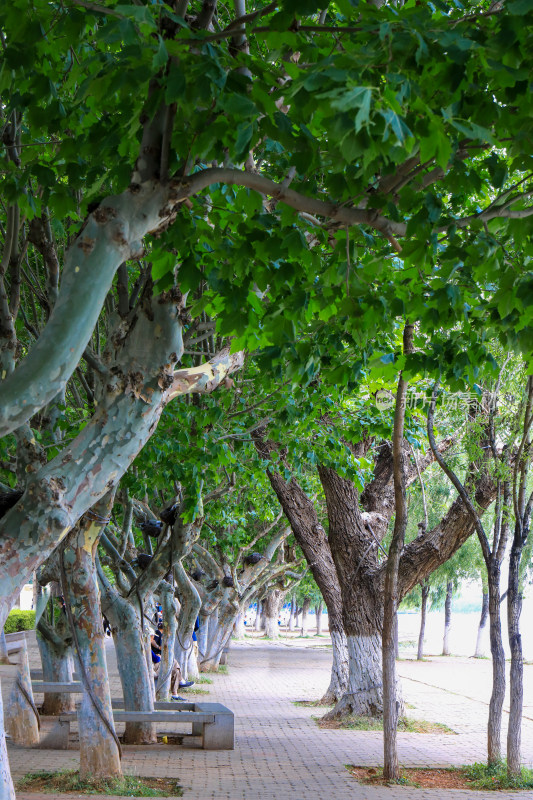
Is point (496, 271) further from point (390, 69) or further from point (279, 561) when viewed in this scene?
point (279, 561)

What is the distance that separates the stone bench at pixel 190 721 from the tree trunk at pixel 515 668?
412cm

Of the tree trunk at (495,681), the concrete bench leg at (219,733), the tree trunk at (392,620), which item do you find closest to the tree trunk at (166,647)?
the concrete bench leg at (219,733)

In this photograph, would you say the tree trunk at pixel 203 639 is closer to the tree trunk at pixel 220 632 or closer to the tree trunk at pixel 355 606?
the tree trunk at pixel 220 632

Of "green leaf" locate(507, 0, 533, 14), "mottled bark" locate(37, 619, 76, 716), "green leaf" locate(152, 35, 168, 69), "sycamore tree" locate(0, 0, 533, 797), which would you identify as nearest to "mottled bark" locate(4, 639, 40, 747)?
"mottled bark" locate(37, 619, 76, 716)

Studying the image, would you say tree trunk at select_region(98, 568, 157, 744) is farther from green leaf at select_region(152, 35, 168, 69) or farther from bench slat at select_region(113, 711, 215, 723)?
green leaf at select_region(152, 35, 168, 69)

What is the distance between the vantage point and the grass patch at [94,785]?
7641 millimetres

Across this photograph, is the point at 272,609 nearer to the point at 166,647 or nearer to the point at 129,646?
the point at 166,647

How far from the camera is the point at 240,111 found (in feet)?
10.8

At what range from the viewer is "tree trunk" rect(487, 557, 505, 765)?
9.21m

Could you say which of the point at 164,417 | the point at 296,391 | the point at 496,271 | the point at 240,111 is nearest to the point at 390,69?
the point at 240,111

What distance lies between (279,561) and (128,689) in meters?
19.2

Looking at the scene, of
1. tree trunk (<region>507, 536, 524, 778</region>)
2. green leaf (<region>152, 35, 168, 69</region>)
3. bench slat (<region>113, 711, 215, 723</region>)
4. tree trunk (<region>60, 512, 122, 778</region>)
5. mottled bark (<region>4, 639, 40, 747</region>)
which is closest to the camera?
green leaf (<region>152, 35, 168, 69</region>)

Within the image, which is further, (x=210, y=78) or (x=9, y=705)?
(x=9, y=705)

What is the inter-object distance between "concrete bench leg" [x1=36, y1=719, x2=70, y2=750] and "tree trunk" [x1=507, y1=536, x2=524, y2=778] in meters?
5.85
